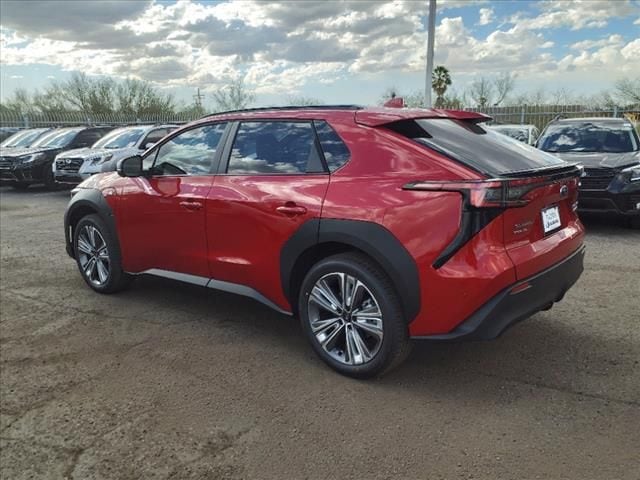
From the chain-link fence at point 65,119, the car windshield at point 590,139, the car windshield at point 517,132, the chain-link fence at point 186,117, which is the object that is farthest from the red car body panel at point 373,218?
the chain-link fence at point 65,119

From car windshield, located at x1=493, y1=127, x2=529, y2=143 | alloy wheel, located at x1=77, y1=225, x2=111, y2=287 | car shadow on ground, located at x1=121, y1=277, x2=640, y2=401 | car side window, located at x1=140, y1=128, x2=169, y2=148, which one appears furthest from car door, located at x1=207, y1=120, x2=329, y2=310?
car windshield, located at x1=493, y1=127, x2=529, y2=143

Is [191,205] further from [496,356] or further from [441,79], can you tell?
[441,79]

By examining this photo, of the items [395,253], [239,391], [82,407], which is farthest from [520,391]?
[82,407]

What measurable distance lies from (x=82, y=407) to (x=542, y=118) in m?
19.9

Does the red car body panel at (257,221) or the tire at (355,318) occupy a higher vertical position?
the red car body panel at (257,221)

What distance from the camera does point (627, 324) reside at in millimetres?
4188

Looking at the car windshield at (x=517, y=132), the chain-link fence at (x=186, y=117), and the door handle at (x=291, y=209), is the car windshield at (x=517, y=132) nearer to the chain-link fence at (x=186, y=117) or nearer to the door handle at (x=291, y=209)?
the chain-link fence at (x=186, y=117)

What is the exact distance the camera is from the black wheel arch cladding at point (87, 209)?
5.04 metres

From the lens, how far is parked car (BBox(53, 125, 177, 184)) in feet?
40.4

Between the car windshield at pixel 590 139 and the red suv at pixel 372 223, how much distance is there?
5.37m

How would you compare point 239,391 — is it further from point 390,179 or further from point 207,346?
point 390,179

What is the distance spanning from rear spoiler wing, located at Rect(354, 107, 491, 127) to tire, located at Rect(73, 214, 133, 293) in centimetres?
276

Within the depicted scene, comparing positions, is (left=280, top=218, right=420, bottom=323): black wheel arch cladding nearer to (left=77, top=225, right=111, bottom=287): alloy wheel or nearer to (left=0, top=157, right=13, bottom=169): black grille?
(left=77, top=225, right=111, bottom=287): alloy wheel

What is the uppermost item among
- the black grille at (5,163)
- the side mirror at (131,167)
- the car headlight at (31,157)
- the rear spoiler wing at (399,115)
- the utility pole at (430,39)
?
the utility pole at (430,39)
